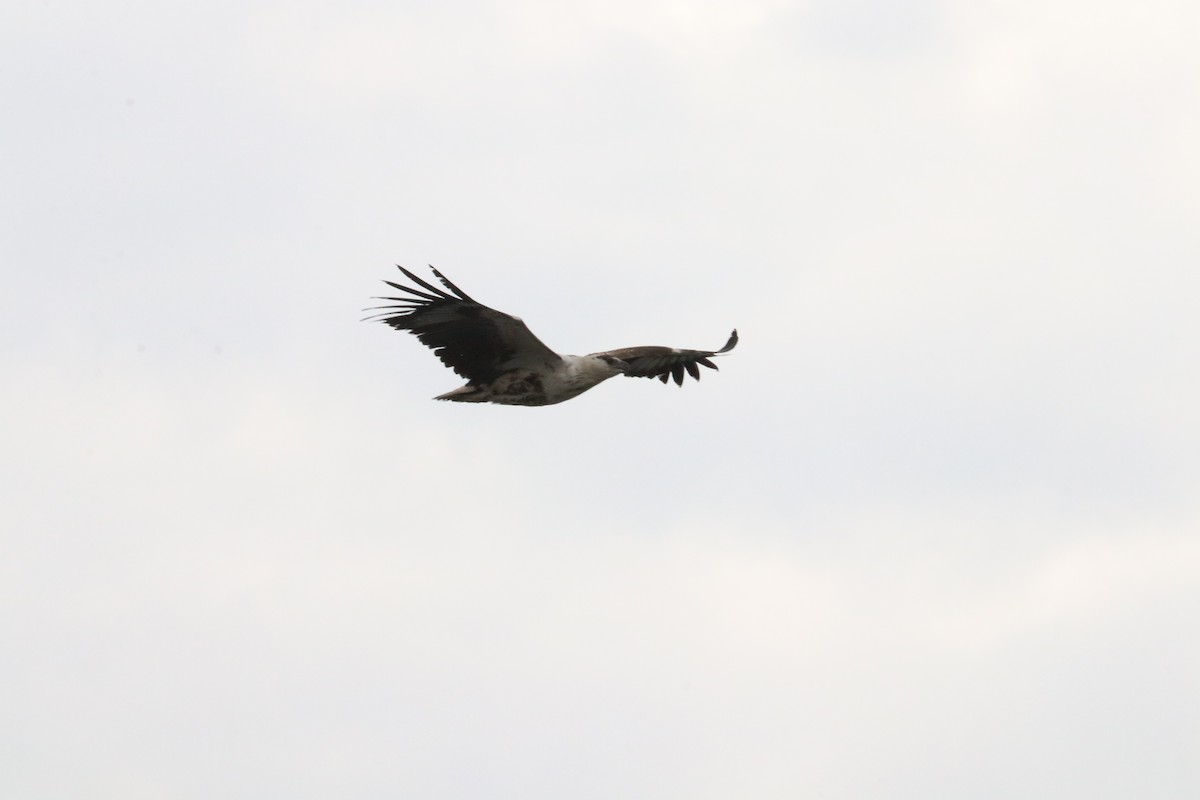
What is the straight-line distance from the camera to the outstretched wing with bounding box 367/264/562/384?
19.9 meters

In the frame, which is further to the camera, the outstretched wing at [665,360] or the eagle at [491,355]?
the outstretched wing at [665,360]

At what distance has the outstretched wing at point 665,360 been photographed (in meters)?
23.1

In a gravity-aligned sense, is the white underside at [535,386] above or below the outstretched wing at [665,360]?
below

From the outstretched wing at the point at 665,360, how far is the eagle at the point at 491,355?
96 cm

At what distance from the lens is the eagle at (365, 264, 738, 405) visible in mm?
19953

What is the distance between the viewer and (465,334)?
20.3 m

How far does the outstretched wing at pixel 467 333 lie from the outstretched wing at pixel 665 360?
90.9 inches

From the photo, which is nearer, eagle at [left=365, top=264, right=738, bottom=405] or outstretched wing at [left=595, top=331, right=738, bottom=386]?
eagle at [left=365, top=264, right=738, bottom=405]

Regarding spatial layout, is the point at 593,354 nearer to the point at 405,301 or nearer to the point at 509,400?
the point at 509,400

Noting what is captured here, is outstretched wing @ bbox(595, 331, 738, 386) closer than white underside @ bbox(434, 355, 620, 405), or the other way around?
white underside @ bbox(434, 355, 620, 405)

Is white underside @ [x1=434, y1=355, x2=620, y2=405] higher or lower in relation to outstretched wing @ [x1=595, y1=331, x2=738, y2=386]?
lower

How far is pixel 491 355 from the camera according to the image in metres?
20.6

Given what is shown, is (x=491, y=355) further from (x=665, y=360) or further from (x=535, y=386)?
(x=665, y=360)

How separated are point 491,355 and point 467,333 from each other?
0.48 meters
